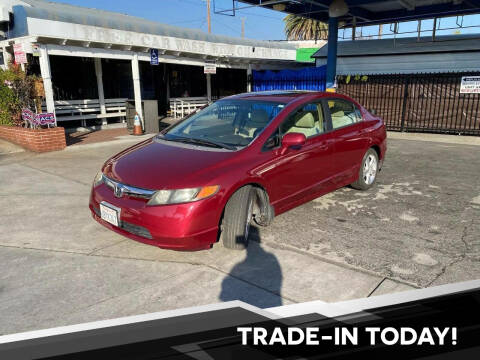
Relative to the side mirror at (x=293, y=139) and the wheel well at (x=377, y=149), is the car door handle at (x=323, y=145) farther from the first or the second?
the wheel well at (x=377, y=149)

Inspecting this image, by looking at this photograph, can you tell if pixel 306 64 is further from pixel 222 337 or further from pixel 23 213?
pixel 222 337

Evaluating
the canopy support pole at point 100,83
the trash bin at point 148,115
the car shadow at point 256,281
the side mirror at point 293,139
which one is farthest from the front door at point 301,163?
the canopy support pole at point 100,83

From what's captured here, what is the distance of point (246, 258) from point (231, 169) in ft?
2.92

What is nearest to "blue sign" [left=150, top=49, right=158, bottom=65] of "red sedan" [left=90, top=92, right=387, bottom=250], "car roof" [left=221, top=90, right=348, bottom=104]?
"red sedan" [left=90, top=92, right=387, bottom=250]

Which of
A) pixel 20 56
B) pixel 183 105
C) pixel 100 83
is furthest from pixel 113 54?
pixel 183 105

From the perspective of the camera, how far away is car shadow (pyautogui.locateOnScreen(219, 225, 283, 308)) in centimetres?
301

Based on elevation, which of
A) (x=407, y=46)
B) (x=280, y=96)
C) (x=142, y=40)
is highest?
(x=407, y=46)

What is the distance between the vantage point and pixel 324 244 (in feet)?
13.1

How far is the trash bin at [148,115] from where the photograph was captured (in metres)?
12.6

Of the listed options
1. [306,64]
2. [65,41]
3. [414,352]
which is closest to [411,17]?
[306,64]

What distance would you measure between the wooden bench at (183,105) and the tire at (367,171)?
12.9m

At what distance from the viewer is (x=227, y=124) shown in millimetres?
4625

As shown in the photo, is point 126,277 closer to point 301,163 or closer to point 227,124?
point 227,124

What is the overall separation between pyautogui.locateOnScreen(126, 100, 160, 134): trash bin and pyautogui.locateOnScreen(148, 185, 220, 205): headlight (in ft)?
32.1
